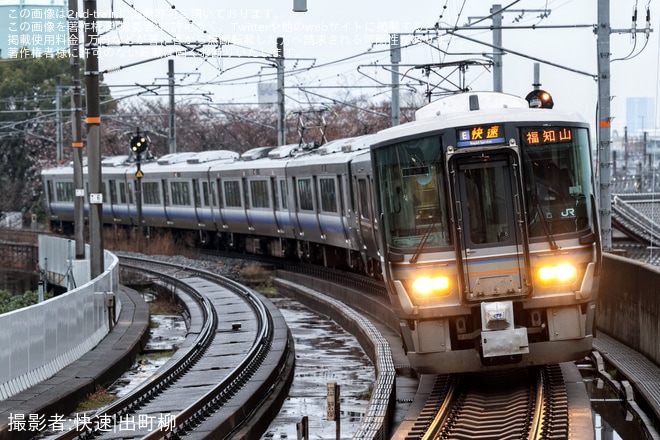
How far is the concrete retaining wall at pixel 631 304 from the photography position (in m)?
14.4

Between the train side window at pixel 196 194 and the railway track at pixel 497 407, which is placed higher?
the train side window at pixel 196 194

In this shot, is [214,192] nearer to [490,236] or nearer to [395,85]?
[395,85]

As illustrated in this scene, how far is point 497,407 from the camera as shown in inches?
465

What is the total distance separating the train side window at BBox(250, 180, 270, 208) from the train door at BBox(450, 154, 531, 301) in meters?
21.8

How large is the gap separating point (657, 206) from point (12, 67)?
3701cm

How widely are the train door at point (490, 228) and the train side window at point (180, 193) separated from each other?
95.6ft

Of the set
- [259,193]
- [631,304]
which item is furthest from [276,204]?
[631,304]

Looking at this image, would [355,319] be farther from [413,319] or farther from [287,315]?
[413,319]

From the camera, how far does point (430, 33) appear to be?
24.3 metres

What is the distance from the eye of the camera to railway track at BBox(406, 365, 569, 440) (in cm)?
1060

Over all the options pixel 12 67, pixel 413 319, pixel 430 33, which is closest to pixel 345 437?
pixel 413 319

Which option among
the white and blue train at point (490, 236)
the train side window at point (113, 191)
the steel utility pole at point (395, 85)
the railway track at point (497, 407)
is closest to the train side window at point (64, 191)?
the train side window at point (113, 191)

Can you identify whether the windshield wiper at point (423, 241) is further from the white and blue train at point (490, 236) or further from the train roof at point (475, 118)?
the train roof at point (475, 118)

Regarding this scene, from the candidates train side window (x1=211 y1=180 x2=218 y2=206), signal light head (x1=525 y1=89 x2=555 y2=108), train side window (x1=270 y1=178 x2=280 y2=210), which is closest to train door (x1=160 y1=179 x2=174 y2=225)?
train side window (x1=211 y1=180 x2=218 y2=206)
